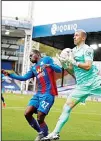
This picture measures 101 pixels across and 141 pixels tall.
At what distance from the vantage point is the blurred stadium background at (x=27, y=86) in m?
8.38

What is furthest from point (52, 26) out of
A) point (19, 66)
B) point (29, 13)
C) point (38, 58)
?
point (38, 58)

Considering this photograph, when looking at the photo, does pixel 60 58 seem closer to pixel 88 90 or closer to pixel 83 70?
pixel 83 70

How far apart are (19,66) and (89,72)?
1593 inches

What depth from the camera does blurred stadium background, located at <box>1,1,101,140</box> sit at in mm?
8383

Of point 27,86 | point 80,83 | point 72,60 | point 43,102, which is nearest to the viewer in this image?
point 72,60

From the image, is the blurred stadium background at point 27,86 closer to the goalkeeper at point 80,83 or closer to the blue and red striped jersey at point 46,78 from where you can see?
the blue and red striped jersey at point 46,78

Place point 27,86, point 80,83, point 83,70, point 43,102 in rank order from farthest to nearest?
point 27,86 < point 43,102 < point 80,83 < point 83,70

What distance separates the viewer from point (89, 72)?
6.46m

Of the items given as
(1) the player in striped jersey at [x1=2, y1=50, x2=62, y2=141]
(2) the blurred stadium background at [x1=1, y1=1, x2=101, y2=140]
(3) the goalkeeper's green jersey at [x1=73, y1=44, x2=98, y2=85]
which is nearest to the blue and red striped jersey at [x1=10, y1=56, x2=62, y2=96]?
(1) the player in striped jersey at [x1=2, y1=50, x2=62, y2=141]

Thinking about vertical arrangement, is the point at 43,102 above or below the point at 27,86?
above

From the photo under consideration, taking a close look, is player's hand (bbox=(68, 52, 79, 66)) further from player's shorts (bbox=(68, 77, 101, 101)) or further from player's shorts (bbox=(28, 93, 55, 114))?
player's shorts (bbox=(28, 93, 55, 114))

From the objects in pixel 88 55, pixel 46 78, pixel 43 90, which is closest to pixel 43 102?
pixel 43 90

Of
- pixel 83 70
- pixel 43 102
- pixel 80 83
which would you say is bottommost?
pixel 43 102

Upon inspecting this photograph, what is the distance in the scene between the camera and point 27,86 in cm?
3447
